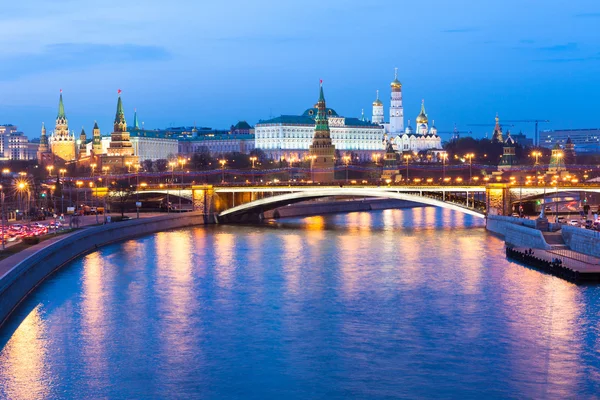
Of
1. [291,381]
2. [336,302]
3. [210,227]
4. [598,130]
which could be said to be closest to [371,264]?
[336,302]

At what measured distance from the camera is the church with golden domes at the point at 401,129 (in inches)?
6191

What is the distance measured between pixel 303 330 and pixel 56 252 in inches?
458

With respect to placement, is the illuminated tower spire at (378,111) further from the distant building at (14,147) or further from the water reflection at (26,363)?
the water reflection at (26,363)

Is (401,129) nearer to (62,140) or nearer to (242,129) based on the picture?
(242,129)

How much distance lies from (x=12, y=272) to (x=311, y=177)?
68.1 metres

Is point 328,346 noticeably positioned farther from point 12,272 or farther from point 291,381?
point 12,272

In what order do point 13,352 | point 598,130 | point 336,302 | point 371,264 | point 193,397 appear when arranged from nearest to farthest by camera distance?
point 193,397
point 13,352
point 336,302
point 371,264
point 598,130

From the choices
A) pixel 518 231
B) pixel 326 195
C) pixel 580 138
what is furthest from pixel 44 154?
pixel 518 231

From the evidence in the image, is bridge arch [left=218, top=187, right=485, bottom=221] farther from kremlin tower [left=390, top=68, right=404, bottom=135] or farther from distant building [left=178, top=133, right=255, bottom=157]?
kremlin tower [left=390, top=68, right=404, bottom=135]

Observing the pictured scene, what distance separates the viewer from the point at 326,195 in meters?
49.3

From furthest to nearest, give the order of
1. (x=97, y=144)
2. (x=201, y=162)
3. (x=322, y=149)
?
(x=97, y=144), (x=201, y=162), (x=322, y=149)

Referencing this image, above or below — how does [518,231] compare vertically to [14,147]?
below

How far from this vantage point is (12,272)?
23.1 meters

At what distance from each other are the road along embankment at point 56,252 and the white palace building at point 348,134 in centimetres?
8540
